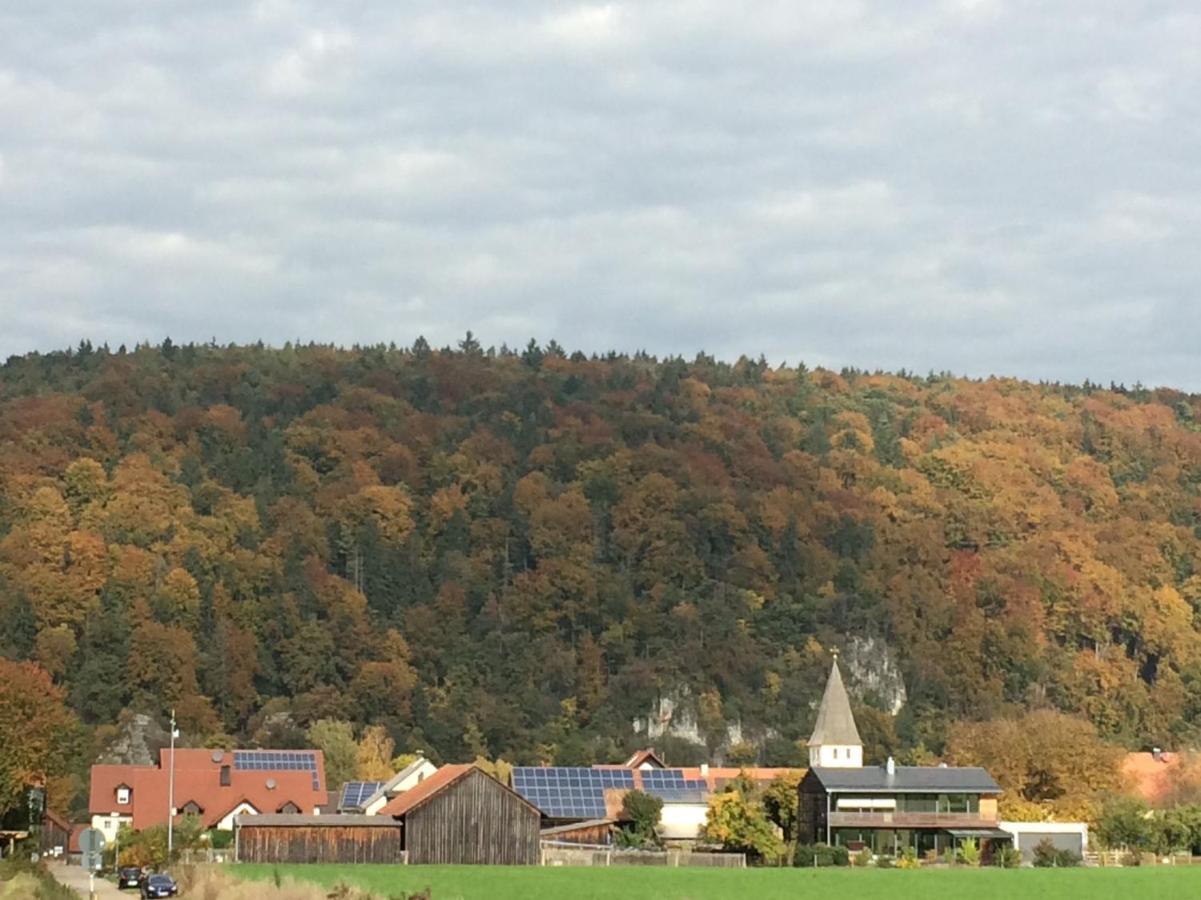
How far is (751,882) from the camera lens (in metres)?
69.8

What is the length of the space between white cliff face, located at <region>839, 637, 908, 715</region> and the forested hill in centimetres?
85

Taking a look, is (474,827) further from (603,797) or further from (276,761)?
(276,761)

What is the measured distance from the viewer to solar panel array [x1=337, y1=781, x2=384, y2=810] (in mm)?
110375

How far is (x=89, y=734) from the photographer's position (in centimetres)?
14012

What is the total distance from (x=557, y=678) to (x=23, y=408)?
5966 cm

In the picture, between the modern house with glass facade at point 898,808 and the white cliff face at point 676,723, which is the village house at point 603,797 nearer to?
the modern house with glass facade at point 898,808

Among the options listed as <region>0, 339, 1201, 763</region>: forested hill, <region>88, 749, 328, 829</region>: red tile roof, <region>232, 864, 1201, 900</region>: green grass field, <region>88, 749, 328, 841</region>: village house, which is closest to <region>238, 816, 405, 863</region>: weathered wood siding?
<region>232, 864, 1201, 900</region>: green grass field

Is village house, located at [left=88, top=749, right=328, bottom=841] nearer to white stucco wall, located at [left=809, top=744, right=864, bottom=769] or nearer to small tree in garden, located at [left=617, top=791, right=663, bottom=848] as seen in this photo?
small tree in garden, located at [left=617, top=791, right=663, bottom=848]

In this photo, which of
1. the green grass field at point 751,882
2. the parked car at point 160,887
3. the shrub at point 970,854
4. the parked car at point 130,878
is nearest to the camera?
the parked car at point 160,887

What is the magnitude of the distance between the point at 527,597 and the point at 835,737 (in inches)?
2675

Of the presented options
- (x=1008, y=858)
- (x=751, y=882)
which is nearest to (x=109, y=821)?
(x=1008, y=858)

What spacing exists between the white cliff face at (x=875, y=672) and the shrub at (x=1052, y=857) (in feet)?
256

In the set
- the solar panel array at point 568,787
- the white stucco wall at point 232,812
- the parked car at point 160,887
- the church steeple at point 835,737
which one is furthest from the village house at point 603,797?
the parked car at point 160,887

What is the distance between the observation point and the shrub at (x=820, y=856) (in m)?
87.1
